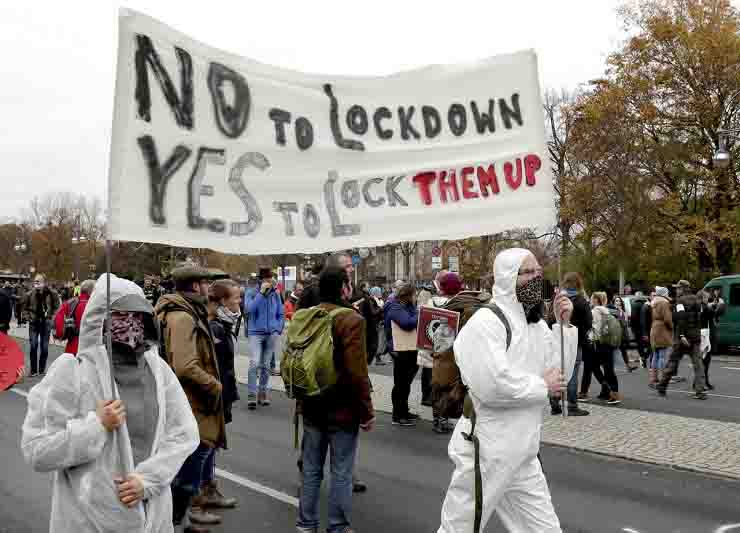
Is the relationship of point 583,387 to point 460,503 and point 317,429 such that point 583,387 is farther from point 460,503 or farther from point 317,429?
point 460,503

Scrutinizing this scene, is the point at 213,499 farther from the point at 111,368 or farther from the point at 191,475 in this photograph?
the point at 111,368

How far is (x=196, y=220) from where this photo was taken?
3.71 meters

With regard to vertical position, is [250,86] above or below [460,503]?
above

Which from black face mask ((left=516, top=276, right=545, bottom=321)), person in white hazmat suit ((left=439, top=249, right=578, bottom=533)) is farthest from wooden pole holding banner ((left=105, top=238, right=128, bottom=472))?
black face mask ((left=516, top=276, right=545, bottom=321))

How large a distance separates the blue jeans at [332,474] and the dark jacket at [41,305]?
11139 millimetres

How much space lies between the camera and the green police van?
795 inches

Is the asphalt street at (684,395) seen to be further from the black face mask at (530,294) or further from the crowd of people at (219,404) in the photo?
the black face mask at (530,294)

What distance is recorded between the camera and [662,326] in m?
13.2

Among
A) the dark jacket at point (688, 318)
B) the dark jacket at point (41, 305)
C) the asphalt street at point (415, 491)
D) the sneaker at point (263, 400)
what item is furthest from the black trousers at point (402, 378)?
the dark jacket at point (41, 305)

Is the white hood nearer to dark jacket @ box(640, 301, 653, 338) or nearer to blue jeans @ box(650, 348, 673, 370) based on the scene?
blue jeans @ box(650, 348, 673, 370)

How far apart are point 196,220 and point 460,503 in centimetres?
185

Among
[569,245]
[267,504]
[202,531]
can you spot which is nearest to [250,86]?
[202,531]

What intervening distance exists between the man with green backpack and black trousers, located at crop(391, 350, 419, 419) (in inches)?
175

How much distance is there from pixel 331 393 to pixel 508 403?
5.43 feet
